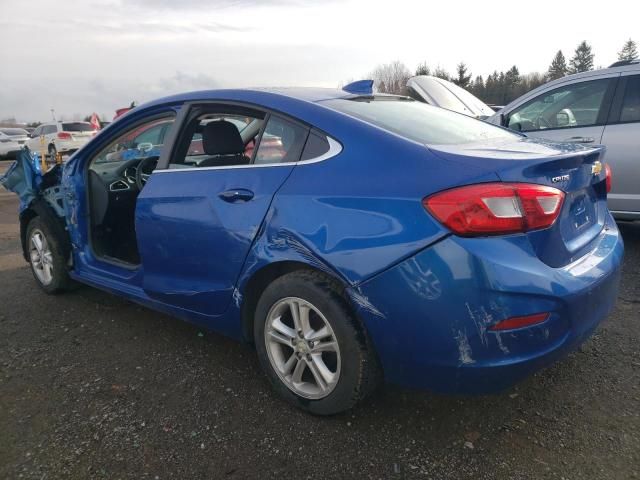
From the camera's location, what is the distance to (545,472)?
79.0 inches

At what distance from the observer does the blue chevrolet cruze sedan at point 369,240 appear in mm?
1916

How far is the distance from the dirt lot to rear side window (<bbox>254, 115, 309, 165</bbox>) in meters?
1.21

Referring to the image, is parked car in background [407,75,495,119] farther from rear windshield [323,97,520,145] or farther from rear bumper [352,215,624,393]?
rear bumper [352,215,624,393]

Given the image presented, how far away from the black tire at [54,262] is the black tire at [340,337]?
2350 mm

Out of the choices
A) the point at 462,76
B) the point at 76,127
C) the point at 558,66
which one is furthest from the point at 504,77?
the point at 76,127

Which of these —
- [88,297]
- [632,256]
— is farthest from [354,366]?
[632,256]

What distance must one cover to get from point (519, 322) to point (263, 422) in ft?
4.15

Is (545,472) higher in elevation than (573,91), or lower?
lower

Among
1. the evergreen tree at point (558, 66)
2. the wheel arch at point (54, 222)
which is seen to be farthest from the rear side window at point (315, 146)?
the evergreen tree at point (558, 66)

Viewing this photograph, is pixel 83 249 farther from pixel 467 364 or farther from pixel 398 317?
pixel 467 364

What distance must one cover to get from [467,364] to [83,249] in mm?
2965

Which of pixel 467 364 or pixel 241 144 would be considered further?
pixel 241 144

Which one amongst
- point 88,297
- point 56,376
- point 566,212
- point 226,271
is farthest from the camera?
point 88,297

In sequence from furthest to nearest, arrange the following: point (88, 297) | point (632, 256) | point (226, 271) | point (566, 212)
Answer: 1. point (632, 256)
2. point (88, 297)
3. point (226, 271)
4. point (566, 212)
